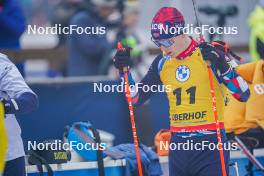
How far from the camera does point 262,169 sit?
8430 millimetres

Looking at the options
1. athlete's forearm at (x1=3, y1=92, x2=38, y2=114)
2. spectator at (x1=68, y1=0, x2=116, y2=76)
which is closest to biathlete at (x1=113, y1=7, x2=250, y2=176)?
athlete's forearm at (x1=3, y1=92, x2=38, y2=114)

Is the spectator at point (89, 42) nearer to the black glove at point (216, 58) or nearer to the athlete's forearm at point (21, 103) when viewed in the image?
the black glove at point (216, 58)

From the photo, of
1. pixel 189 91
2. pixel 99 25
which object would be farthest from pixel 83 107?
pixel 189 91

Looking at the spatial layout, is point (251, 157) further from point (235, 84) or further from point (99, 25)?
point (99, 25)

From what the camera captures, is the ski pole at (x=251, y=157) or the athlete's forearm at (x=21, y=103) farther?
the ski pole at (x=251, y=157)

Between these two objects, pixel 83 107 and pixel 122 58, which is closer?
pixel 122 58

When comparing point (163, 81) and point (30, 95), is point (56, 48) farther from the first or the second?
point (30, 95)

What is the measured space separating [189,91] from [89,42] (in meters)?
1.98

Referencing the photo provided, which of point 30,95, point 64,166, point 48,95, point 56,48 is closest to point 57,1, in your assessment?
point 56,48

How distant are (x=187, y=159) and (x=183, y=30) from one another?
3.10ft

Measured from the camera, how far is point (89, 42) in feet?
31.0

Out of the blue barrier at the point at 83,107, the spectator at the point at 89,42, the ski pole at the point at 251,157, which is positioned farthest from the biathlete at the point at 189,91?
the blue barrier at the point at 83,107

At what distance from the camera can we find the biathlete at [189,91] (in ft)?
24.8

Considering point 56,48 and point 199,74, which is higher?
point 56,48
